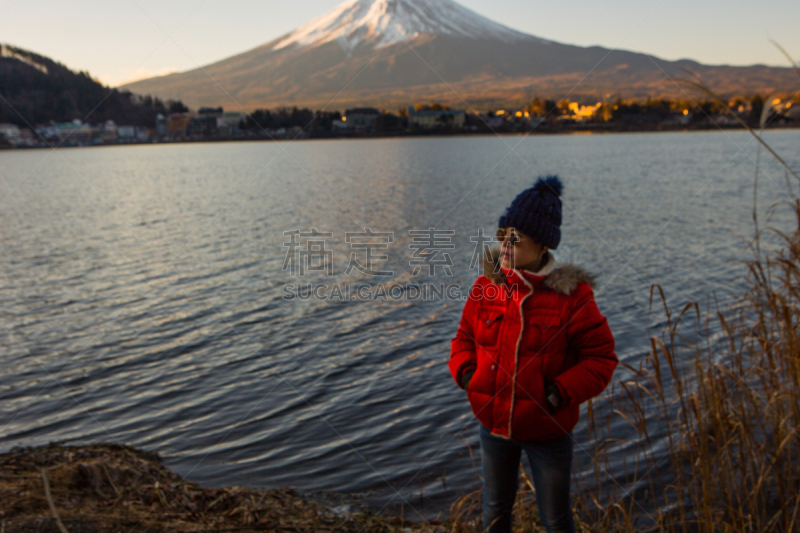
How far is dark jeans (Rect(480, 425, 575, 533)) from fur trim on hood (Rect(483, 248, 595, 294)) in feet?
2.51

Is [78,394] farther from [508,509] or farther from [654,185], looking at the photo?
[654,185]

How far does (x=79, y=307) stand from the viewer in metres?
10.3

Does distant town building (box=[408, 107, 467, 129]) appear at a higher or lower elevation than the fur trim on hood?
higher

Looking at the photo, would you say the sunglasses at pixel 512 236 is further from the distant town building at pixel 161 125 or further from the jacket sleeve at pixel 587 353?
the distant town building at pixel 161 125

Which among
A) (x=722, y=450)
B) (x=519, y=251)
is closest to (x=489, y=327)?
(x=519, y=251)

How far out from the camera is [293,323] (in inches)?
366

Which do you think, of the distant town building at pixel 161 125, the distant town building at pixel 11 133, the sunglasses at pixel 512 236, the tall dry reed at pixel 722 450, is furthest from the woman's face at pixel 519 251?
the distant town building at pixel 161 125

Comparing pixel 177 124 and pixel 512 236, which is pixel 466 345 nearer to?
pixel 512 236

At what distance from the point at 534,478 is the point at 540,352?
2.16 ft

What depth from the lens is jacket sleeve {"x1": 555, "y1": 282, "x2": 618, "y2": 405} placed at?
97.8 inches

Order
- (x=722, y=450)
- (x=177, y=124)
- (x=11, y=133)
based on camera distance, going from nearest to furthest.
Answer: (x=722, y=450), (x=11, y=133), (x=177, y=124)

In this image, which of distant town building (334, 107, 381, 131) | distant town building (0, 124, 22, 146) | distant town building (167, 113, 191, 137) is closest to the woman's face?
distant town building (334, 107, 381, 131)

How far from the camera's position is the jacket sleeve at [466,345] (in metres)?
2.81

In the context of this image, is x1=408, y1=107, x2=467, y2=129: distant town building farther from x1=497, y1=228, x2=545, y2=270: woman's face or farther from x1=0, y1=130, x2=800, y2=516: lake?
x1=497, y1=228, x2=545, y2=270: woman's face
